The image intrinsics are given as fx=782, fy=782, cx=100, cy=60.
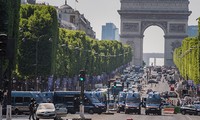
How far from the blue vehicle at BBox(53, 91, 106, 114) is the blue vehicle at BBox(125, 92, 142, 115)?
10.1ft

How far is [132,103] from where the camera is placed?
306ft

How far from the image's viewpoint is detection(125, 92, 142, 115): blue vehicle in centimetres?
9231

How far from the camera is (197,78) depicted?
130 meters

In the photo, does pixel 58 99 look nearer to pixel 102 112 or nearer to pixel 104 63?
pixel 102 112

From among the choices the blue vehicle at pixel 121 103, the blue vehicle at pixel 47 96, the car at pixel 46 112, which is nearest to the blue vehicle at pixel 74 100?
the blue vehicle at pixel 47 96

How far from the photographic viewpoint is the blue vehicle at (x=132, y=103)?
92.3 metres

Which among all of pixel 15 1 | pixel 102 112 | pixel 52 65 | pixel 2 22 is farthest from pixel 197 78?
pixel 2 22

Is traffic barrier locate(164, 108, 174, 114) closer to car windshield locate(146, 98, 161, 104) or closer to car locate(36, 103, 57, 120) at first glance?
car windshield locate(146, 98, 161, 104)

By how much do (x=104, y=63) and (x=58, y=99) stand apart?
105 metres

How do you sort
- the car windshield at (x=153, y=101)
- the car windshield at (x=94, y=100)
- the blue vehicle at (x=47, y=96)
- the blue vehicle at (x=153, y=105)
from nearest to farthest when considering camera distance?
the blue vehicle at (x=47, y=96), the car windshield at (x=94, y=100), the blue vehicle at (x=153, y=105), the car windshield at (x=153, y=101)

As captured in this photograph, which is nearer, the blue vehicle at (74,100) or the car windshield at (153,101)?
the blue vehicle at (74,100)

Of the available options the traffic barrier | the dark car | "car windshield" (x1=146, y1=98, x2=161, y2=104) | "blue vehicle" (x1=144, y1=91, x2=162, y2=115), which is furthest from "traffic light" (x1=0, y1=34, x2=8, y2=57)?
the traffic barrier

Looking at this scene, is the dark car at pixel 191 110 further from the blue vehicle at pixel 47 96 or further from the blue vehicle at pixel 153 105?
the blue vehicle at pixel 47 96

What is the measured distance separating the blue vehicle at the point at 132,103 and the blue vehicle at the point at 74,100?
309cm
